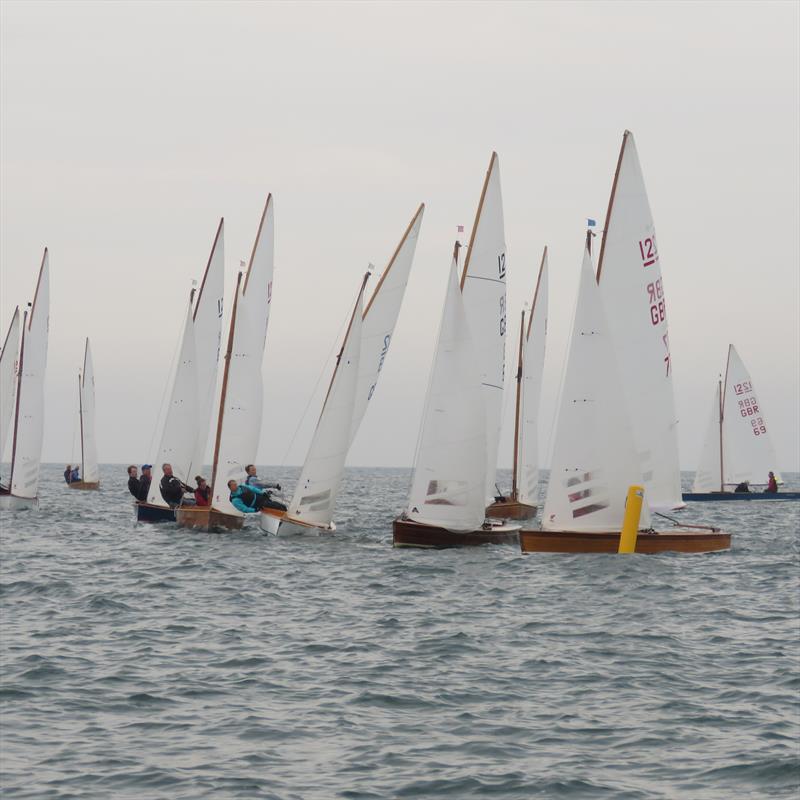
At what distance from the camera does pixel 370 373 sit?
1313 inches

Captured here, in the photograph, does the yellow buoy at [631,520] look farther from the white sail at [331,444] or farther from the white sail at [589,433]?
the white sail at [331,444]

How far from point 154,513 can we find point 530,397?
1660cm

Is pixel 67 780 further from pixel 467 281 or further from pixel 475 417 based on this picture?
pixel 467 281

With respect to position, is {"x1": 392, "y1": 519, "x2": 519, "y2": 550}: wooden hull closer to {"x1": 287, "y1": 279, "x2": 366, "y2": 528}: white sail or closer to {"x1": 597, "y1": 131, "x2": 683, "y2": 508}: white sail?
{"x1": 597, "y1": 131, "x2": 683, "y2": 508}: white sail

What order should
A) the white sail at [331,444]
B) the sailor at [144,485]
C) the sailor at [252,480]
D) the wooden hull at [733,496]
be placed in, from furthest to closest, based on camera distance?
the wooden hull at [733,496], the sailor at [144,485], the sailor at [252,480], the white sail at [331,444]

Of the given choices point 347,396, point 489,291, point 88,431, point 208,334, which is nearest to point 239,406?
point 347,396

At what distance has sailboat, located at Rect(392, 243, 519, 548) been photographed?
2750cm

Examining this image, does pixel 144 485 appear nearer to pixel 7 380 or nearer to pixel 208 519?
pixel 208 519

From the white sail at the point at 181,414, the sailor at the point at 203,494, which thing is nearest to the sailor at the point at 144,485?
the white sail at the point at 181,414

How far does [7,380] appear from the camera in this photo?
1945 inches

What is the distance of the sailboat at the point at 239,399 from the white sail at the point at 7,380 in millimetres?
A: 15361

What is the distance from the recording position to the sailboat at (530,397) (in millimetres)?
46625

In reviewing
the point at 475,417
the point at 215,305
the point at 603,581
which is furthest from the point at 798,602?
the point at 215,305

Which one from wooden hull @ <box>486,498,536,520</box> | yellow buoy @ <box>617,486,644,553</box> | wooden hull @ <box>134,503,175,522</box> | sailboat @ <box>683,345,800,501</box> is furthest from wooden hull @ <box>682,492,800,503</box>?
yellow buoy @ <box>617,486,644,553</box>
